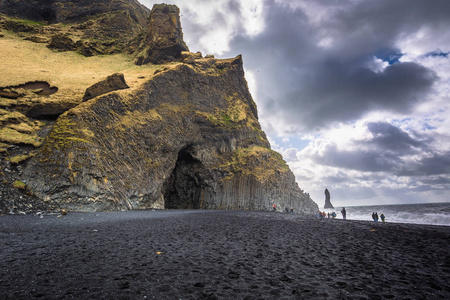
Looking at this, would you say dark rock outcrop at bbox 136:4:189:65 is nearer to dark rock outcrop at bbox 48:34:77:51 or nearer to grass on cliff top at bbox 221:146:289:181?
dark rock outcrop at bbox 48:34:77:51

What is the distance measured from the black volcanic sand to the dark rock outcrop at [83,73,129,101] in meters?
25.3

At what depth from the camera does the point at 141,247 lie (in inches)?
305

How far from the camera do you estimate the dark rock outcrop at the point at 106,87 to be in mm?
29497

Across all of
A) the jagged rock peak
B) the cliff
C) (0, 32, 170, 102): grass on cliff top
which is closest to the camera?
the cliff

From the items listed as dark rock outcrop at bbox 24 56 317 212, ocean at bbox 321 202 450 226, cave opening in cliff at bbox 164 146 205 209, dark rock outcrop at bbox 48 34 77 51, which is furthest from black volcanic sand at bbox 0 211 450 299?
dark rock outcrop at bbox 48 34 77 51

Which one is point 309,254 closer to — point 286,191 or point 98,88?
point 98,88

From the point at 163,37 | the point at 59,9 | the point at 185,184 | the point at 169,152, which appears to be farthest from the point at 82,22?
the point at 185,184

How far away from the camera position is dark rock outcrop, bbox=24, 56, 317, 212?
71.9 feet

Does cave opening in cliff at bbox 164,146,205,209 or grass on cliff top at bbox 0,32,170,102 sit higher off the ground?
grass on cliff top at bbox 0,32,170,102

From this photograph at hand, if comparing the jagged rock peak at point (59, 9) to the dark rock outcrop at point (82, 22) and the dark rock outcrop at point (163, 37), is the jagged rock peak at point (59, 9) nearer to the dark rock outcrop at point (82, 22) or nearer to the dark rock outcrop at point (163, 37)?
the dark rock outcrop at point (82, 22)

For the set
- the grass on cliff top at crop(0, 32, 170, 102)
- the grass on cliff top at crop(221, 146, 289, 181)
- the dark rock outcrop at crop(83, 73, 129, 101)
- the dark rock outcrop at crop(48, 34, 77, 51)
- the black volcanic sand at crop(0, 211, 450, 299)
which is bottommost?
the black volcanic sand at crop(0, 211, 450, 299)

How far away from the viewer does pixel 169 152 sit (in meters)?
37.3

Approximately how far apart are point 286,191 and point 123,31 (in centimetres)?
6809

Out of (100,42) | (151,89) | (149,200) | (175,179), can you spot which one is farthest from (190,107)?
(100,42)
